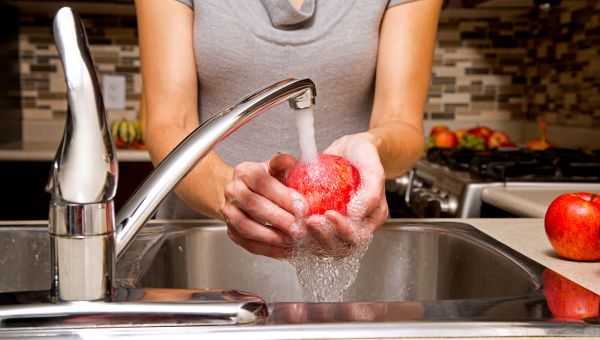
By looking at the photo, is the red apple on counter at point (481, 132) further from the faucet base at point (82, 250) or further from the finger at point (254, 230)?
the faucet base at point (82, 250)

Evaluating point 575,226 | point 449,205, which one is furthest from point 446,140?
point 575,226

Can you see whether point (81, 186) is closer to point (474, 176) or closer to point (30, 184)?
point (474, 176)

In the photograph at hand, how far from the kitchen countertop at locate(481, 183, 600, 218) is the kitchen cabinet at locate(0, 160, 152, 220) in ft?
4.51

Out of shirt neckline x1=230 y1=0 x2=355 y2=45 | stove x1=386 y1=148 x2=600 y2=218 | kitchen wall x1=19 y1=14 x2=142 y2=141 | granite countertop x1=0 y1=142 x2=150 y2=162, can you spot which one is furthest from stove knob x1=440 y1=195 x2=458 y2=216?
kitchen wall x1=19 y1=14 x2=142 y2=141

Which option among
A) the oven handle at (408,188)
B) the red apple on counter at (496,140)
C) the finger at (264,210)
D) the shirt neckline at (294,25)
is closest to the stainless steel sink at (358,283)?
the finger at (264,210)

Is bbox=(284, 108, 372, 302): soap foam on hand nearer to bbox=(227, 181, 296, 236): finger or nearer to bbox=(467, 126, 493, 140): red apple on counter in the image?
bbox=(227, 181, 296, 236): finger

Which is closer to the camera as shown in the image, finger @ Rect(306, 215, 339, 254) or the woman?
finger @ Rect(306, 215, 339, 254)

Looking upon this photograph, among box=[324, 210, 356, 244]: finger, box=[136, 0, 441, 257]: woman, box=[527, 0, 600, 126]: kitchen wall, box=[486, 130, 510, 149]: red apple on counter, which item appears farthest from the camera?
box=[486, 130, 510, 149]: red apple on counter

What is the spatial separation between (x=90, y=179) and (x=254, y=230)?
0.84 feet

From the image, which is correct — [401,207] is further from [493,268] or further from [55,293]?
[55,293]

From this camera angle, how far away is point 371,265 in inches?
41.9

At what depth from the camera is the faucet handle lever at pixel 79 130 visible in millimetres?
502

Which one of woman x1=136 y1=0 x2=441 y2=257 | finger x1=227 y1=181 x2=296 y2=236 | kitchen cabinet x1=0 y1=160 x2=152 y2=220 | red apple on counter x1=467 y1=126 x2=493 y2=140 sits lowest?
kitchen cabinet x1=0 y1=160 x2=152 y2=220

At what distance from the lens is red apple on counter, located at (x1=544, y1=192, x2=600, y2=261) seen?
0.83m
